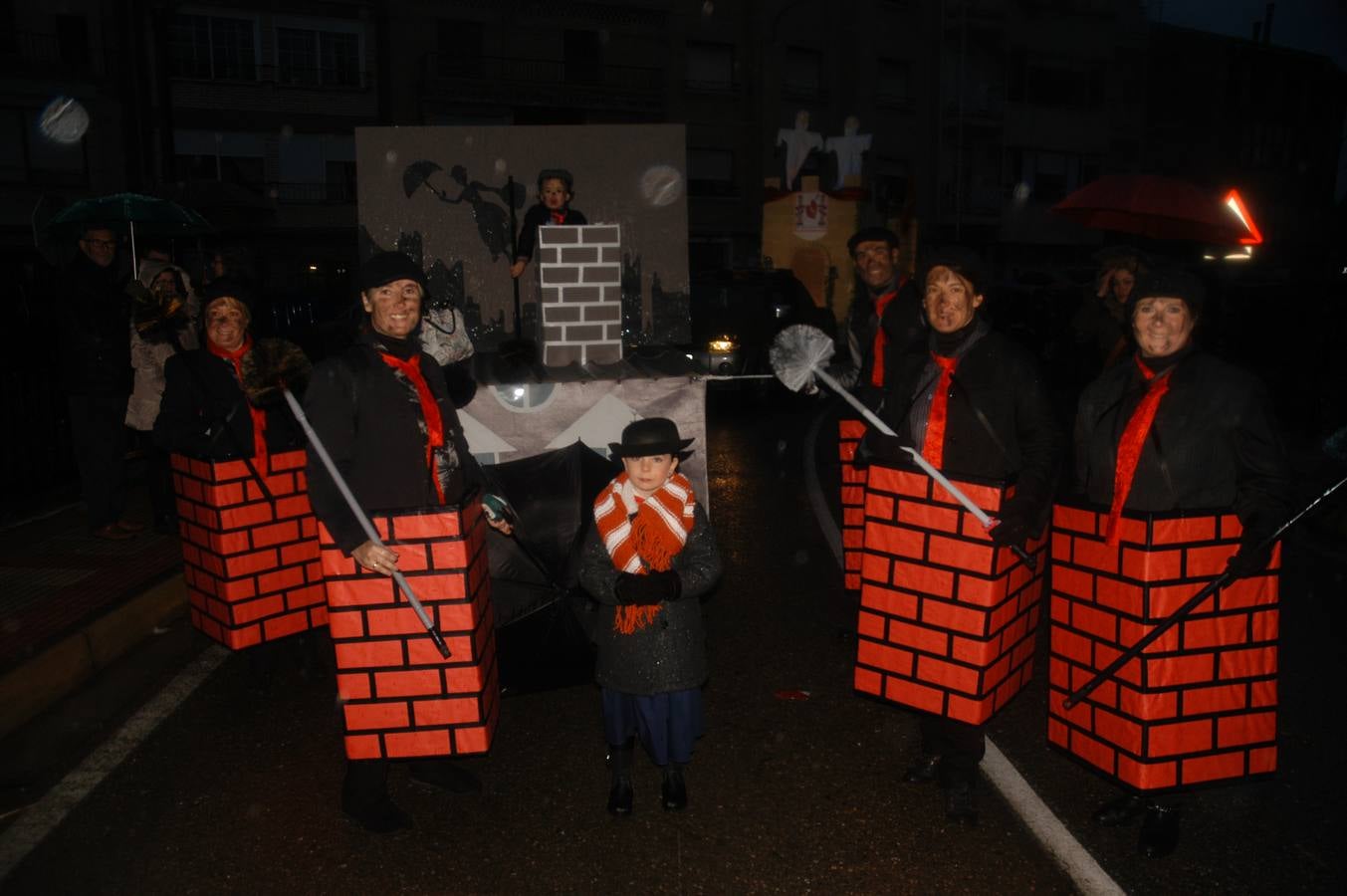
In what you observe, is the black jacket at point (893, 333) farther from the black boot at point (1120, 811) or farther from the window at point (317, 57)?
the window at point (317, 57)

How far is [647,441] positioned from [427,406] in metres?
0.86

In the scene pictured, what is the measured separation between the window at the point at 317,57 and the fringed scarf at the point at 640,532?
34714 mm

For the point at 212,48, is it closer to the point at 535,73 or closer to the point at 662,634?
the point at 535,73

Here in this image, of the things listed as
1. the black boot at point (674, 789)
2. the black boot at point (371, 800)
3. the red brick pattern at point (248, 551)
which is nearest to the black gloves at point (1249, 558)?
the black boot at point (674, 789)

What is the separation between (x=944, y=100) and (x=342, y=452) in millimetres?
41544

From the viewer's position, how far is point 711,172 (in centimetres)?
3775

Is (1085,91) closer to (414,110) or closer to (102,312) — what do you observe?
(414,110)

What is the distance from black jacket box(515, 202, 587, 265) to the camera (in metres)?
8.09

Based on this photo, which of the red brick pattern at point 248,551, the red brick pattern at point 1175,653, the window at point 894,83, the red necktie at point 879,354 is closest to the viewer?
the red brick pattern at point 1175,653

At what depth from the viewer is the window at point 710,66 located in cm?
3772

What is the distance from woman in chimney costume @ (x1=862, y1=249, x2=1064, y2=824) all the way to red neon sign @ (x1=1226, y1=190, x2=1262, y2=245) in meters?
3.33

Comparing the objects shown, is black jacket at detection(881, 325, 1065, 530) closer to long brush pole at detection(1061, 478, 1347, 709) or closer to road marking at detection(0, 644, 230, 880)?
long brush pole at detection(1061, 478, 1347, 709)

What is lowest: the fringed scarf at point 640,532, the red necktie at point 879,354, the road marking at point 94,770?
the road marking at point 94,770

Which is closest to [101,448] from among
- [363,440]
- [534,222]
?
[534,222]
